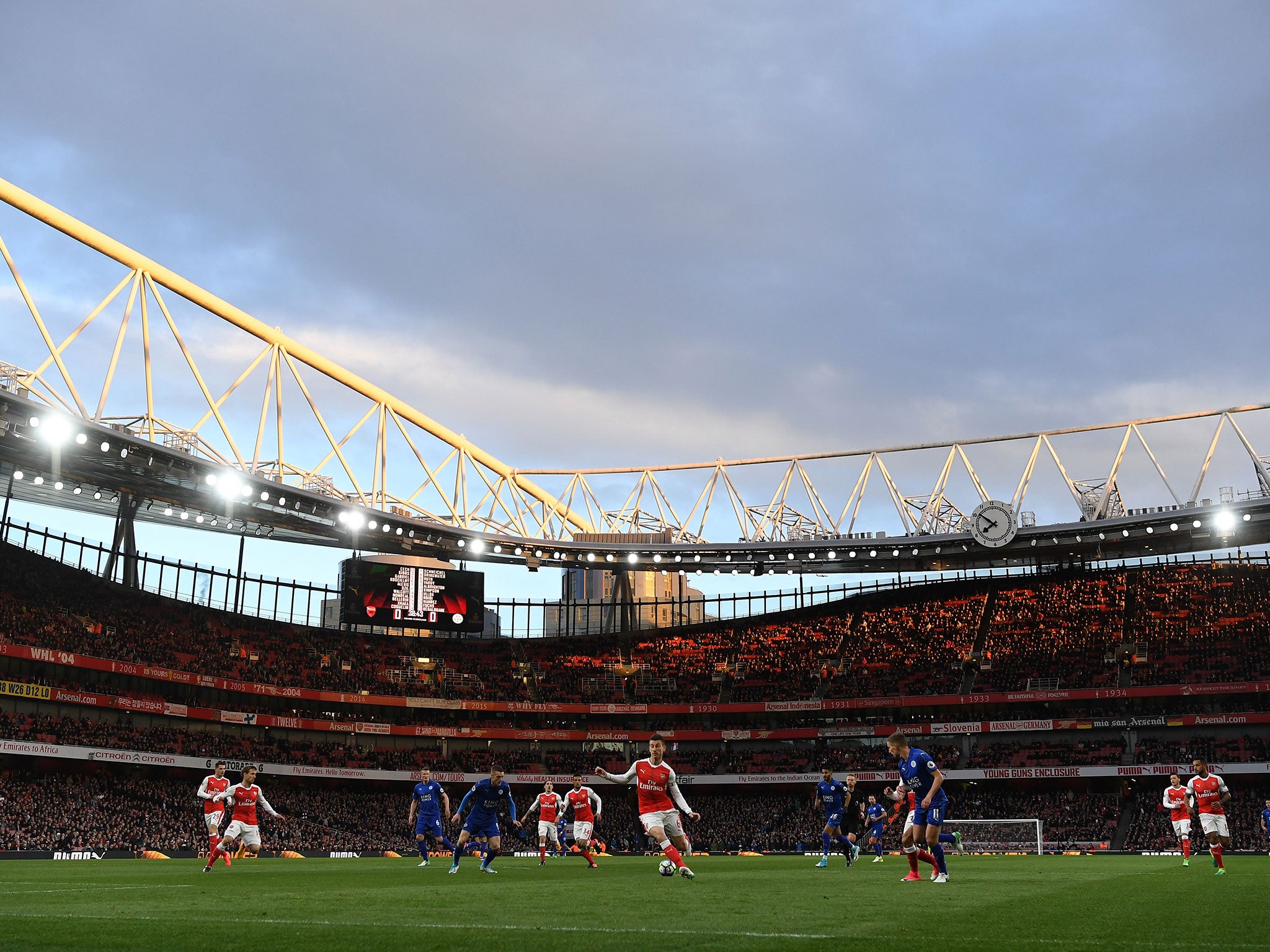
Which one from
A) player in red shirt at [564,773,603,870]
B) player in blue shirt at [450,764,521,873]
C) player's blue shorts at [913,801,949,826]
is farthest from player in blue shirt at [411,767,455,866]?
player's blue shorts at [913,801,949,826]

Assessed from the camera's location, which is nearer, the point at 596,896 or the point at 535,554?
the point at 596,896

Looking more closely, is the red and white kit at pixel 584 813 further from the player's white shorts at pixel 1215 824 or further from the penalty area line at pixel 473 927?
the penalty area line at pixel 473 927

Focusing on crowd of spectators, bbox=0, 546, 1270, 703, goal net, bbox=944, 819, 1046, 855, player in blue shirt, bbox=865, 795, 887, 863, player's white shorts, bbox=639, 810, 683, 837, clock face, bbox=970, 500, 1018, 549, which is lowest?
goal net, bbox=944, 819, 1046, 855

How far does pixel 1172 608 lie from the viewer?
72000mm

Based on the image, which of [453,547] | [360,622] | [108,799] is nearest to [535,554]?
[453,547]

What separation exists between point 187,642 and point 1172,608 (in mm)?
62402

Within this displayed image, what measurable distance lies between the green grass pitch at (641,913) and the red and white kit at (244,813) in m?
3.48

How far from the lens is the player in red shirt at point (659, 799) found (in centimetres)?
1816

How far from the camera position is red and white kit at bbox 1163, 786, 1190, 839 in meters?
27.1

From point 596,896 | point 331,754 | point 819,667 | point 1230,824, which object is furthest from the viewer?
point 819,667

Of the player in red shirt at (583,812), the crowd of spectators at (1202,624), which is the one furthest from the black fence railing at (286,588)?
the player in red shirt at (583,812)

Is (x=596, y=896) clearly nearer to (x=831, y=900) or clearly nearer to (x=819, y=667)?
(x=831, y=900)

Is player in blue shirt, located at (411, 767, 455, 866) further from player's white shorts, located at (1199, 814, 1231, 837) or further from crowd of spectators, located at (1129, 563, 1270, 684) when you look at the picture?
crowd of spectators, located at (1129, 563, 1270, 684)

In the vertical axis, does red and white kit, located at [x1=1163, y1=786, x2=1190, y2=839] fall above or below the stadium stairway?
below
